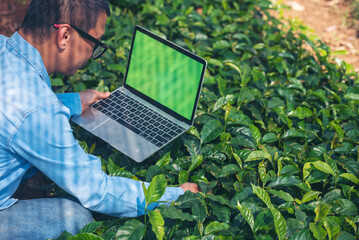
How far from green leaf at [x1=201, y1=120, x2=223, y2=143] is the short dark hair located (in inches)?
38.1

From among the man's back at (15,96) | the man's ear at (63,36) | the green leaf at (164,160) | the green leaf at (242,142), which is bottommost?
the green leaf at (164,160)

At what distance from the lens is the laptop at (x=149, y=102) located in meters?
2.53

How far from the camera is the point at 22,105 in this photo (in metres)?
1.84

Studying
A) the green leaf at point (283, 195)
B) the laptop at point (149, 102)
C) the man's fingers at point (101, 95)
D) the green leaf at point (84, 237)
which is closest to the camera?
the green leaf at point (84, 237)

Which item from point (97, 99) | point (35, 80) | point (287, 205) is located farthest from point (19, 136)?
point (287, 205)

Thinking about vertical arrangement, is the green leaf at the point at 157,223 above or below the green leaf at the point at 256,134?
below

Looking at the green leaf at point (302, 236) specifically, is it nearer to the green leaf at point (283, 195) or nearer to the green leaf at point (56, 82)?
the green leaf at point (283, 195)

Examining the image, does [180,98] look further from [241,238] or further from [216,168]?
[241,238]

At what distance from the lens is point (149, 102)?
280cm

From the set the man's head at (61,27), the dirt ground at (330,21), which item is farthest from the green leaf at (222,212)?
the dirt ground at (330,21)

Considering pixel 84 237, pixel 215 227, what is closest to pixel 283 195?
pixel 215 227

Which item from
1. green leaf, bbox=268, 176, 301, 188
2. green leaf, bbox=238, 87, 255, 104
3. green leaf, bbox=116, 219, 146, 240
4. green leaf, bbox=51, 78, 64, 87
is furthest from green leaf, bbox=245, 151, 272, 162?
green leaf, bbox=51, 78, 64, 87

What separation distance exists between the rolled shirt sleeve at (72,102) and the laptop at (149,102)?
57 mm

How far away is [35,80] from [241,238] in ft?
4.09
